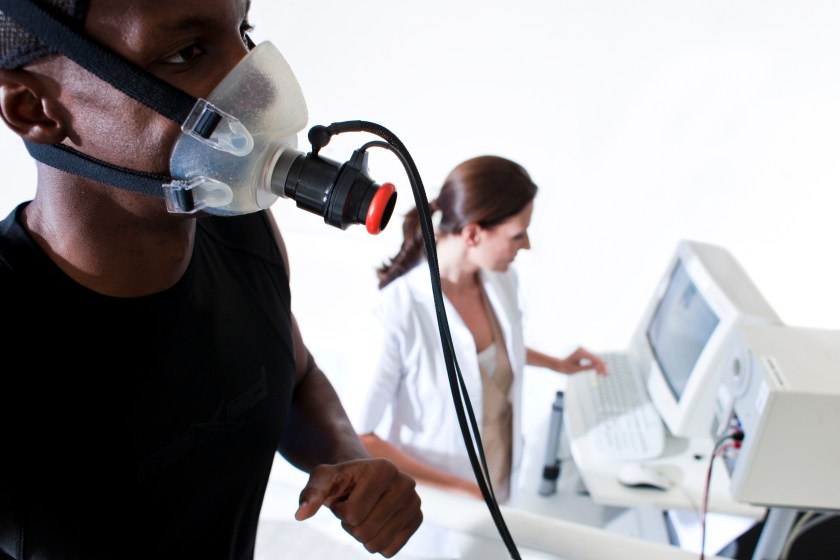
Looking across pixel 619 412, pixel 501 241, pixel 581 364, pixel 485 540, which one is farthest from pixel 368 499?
pixel 581 364

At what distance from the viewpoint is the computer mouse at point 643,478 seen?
5.48 feet

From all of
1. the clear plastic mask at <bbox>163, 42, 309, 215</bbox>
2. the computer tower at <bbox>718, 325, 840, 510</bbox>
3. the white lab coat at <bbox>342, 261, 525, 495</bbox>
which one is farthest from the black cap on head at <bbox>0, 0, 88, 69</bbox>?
the computer tower at <bbox>718, 325, 840, 510</bbox>

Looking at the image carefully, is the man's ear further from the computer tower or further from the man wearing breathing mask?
the computer tower

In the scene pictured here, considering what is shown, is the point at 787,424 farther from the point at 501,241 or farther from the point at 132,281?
the point at 132,281

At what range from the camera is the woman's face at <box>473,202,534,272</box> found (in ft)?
5.82

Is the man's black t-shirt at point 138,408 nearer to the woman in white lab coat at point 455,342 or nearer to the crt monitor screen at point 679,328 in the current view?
the woman in white lab coat at point 455,342

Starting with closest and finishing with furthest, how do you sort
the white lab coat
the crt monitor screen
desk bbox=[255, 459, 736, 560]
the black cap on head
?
1. the black cap on head
2. desk bbox=[255, 459, 736, 560]
3. the white lab coat
4. the crt monitor screen

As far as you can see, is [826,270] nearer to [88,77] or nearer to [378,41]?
[378,41]

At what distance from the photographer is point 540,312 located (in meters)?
2.99

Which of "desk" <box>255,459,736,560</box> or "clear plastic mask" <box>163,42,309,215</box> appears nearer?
"clear plastic mask" <box>163,42,309,215</box>

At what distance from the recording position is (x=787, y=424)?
48.9 inches

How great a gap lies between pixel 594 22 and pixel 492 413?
1503 mm

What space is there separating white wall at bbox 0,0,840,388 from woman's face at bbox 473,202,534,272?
59cm

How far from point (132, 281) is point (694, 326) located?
4.89 feet
